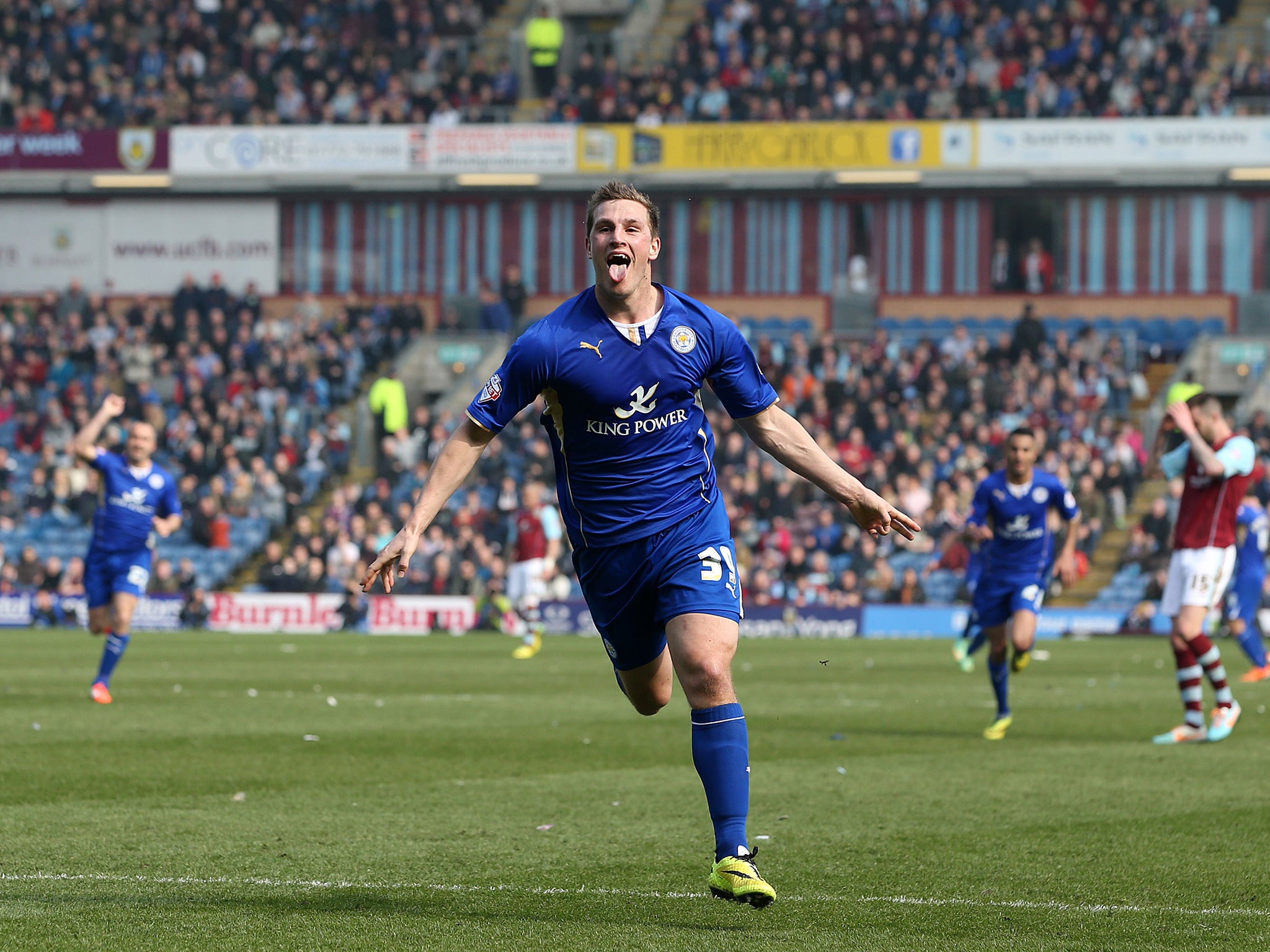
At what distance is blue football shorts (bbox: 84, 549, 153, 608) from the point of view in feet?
51.3

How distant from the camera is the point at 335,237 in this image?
43562 mm

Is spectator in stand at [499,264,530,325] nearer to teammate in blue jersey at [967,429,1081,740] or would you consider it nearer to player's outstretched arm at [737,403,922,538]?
teammate in blue jersey at [967,429,1081,740]

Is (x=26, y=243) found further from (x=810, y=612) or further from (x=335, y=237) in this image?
(x=810, y=612)

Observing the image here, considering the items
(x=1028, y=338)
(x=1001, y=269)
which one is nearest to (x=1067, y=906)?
(x=1028, y=338)

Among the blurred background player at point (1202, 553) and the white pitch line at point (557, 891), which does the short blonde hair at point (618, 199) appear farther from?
the blurred background player at point (1202, 553)

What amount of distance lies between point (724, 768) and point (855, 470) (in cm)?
2541

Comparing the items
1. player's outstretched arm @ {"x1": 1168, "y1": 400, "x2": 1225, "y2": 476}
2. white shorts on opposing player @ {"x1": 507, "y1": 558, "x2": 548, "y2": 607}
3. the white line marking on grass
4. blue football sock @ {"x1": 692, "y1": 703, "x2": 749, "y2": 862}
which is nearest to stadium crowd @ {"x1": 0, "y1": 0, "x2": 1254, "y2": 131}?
white shorts on opposing player @ {"x1": 507, "y1": 558, "x2": 548, "y2": 607}

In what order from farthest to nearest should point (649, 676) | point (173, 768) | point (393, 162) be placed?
point (393, 162) < point (173, 768) < point (649, 676)

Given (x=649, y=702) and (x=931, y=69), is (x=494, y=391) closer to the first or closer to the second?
(x=649, y=702)

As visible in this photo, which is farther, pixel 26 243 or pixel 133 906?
pixel 26 243

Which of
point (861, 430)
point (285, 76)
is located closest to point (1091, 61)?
point (861, 430)

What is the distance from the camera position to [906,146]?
3944 cm

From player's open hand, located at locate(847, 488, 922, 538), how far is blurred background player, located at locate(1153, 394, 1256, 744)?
22.2 feet

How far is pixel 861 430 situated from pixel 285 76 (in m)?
18.1
